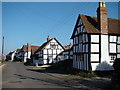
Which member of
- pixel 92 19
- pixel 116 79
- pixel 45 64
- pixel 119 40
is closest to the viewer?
pixel 116 79

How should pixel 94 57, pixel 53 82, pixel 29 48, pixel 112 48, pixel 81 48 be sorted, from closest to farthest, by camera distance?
pixel 53 82 → pixel 94 57 → pixel 112 48 → pixel 81 48 → pixel 29 48

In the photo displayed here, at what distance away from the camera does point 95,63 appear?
1925 centimetres

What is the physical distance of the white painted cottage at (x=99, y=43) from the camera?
19.4 metres

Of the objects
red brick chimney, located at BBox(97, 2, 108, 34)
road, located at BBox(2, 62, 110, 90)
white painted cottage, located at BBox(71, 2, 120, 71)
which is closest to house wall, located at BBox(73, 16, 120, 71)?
white painted cottage, located at BBox(71, 2, 120, 71)

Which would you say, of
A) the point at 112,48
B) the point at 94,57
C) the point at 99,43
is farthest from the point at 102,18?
the point at 94,57

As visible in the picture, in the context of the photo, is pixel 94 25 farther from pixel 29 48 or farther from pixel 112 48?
pixel 29 48

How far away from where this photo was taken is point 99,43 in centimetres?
1969

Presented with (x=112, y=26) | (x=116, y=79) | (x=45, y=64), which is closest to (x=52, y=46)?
(x=45, y=64)

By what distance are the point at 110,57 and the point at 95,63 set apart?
8.08 feet

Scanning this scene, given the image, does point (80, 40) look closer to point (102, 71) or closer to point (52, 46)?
point (102, 71)

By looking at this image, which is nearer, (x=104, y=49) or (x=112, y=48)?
Result: (x=104, y=49)

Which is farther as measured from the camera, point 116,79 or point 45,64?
point 45,64

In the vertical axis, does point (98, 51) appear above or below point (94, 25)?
below

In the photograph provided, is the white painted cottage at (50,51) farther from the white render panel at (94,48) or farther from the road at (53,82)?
the road at (53,82)
